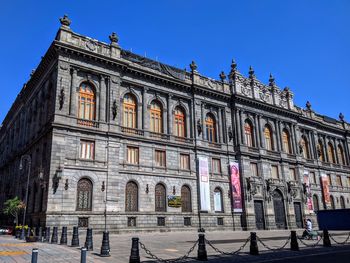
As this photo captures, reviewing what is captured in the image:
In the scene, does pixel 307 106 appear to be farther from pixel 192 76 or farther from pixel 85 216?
pixel 85 216

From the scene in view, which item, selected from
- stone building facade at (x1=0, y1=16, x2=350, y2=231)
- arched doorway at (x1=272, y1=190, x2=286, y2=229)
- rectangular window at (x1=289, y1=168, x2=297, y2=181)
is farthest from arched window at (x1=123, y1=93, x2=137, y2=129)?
rectangular window at (x1=289, y1=168, x2=297, y2=181)

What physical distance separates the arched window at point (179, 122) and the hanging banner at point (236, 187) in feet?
23.1

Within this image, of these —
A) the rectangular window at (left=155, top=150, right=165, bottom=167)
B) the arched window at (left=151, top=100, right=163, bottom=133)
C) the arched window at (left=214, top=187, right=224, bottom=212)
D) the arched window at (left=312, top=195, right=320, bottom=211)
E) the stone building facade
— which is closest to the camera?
the stone building facade

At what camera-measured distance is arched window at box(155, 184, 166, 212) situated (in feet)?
98.7

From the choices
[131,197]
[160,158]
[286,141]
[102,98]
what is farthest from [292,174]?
[102,98]

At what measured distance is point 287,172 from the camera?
41.5 metres

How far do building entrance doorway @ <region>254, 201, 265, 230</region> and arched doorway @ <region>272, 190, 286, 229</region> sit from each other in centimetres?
226

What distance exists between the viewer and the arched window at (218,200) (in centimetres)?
3417

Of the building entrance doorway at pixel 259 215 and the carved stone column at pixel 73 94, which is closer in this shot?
the carved stone column at pixel 73 94

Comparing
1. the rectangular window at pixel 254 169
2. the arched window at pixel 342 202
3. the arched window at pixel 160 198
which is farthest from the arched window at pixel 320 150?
the arched window at pixel 160 198

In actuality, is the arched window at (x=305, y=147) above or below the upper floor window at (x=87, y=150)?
above

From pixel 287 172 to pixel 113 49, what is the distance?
26945mm

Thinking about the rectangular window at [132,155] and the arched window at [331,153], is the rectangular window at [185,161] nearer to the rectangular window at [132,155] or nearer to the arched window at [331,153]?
the rectangular window at [132,155]

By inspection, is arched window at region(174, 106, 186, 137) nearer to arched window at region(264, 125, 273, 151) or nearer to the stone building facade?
the stone building facade
